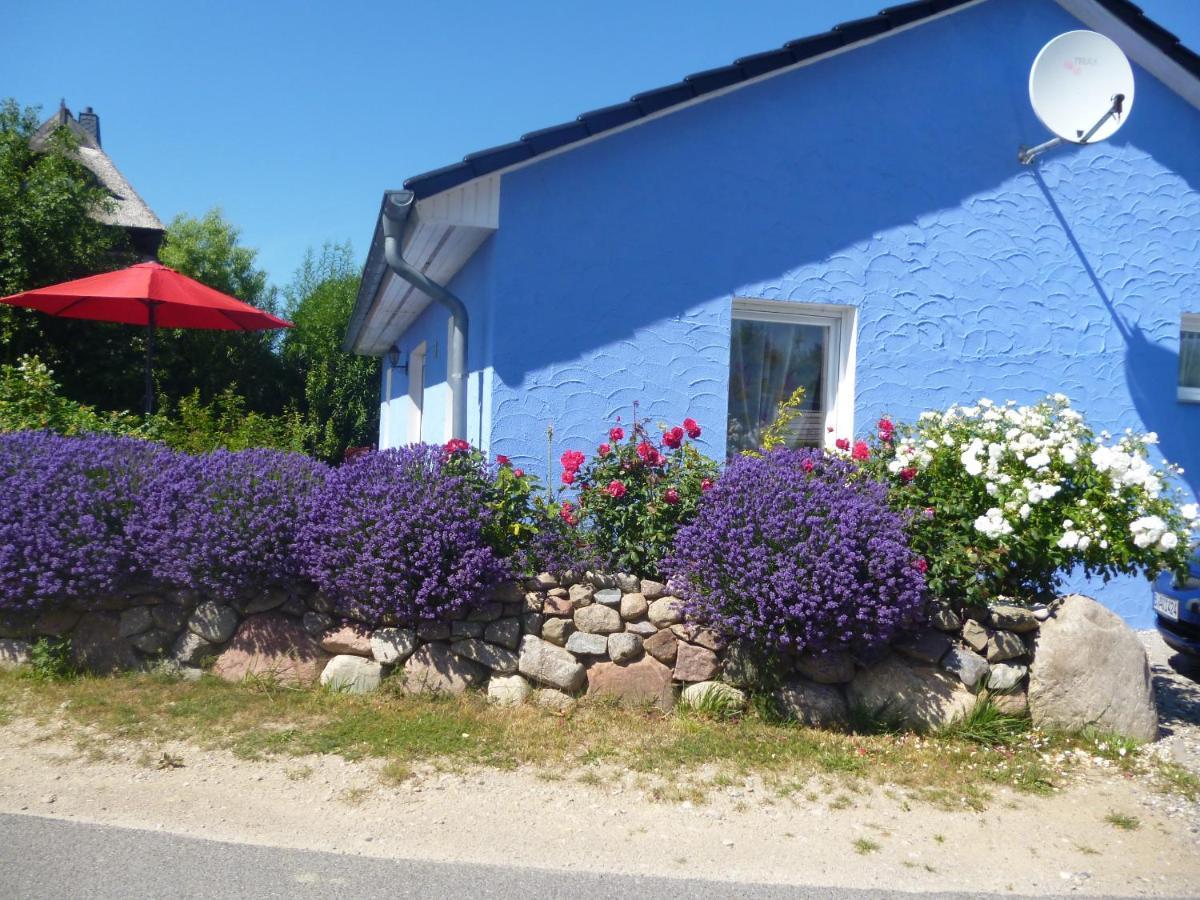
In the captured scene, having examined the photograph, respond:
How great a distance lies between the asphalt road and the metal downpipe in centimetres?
354

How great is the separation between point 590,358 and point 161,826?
150 inches

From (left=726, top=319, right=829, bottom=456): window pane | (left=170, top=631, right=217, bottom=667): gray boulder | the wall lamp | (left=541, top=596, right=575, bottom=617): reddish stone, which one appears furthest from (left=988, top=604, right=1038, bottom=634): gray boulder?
the wall lamp

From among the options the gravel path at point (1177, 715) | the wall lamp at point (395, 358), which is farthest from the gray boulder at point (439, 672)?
the wall lamp at point (395, 358)

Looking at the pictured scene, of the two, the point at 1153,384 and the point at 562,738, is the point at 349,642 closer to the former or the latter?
the point at 562,738

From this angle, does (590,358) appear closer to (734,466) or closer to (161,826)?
(734,466)

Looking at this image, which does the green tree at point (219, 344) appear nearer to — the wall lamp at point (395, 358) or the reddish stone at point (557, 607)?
the wall lamp at point (395, 358)

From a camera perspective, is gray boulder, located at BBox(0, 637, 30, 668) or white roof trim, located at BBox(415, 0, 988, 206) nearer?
gray boulder, located at BBox(0, 637, 30, 668)

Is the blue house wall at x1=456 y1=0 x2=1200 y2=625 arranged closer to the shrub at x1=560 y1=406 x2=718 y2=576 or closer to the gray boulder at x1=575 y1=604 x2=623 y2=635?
the shrub at x1=560 y1=406 x2=718 y2=576

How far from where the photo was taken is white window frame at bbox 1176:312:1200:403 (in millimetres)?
7465

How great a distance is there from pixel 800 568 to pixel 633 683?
116 cm

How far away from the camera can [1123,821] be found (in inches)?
164

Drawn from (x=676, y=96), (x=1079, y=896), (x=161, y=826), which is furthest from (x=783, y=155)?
(x=161, y=826)

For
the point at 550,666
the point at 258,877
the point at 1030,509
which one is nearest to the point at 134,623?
the point at 550,666

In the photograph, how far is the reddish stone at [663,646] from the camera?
17.2 feet
